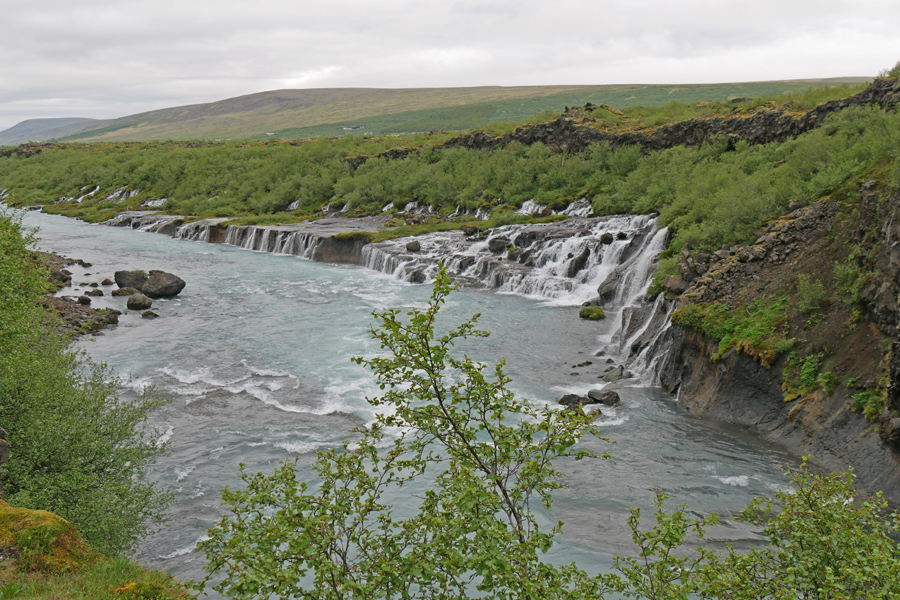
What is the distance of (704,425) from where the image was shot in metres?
21.1

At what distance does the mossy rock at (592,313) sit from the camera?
3444 cm

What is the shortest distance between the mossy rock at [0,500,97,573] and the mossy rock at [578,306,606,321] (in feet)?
92.0

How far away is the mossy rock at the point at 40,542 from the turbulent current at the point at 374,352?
3898mm

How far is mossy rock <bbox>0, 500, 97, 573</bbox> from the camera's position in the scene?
31.5 ft

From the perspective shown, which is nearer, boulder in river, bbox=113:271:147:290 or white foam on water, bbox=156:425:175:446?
white foam on water, bbox=156:425:175:446

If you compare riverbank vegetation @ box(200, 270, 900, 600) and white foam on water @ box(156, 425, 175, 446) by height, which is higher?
riverbank vegetation @ box(200, 270, 900, 600)

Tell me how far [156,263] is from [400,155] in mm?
42547

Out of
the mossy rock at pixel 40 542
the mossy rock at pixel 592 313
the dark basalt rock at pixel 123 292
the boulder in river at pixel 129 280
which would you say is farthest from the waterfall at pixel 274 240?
the mossy rock at pixel 40 542

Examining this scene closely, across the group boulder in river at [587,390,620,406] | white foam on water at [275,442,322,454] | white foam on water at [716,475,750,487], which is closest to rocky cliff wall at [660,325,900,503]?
white foam on water at [716,475,750,487]

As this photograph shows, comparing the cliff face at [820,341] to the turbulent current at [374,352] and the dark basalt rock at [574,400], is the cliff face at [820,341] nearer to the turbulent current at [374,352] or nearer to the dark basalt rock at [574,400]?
the turbulent current at [374,352]

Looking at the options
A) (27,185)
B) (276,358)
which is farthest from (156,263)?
(27,185)

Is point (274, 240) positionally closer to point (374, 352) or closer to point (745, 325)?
point (374, 352)

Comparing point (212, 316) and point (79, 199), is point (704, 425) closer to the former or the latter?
point (212, 316)

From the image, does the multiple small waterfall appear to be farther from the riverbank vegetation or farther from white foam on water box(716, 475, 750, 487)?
the riverbank vegetation
